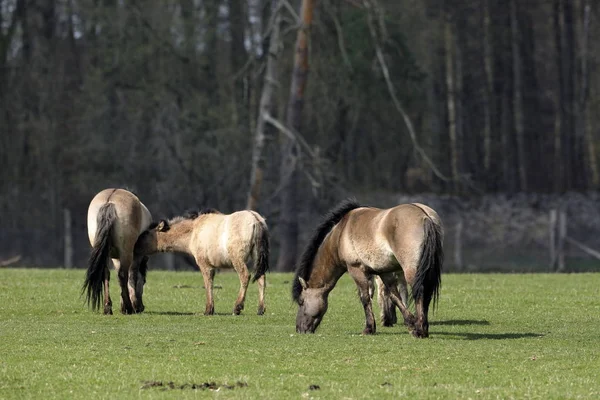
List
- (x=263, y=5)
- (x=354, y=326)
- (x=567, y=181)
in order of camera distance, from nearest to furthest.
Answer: (x=354, y=326) → (x=263, y=5) → (x=567, y=181)

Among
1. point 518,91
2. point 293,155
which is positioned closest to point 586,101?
point 518,91

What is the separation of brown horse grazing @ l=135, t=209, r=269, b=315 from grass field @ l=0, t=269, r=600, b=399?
2.08 ft

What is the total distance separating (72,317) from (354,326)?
4.32 metres

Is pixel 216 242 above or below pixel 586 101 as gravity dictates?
below

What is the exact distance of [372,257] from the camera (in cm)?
1553

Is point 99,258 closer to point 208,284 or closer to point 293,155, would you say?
point 208,284

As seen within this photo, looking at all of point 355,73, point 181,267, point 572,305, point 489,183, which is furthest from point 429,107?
point 572,305

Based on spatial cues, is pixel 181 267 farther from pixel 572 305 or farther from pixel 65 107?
pixel 572 305

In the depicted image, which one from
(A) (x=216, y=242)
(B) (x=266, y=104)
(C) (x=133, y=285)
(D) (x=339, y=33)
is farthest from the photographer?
(B) (x=266, y=104)

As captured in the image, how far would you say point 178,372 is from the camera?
12.4 meters

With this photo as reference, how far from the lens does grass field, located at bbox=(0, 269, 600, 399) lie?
452 inches

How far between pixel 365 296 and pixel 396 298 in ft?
1.59

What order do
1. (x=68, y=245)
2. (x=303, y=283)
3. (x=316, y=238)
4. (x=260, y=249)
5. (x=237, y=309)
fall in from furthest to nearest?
(x=68, y=245) → (x=237, y=309) → (x=260, y=249) → (x=316, y=238) → (x=303, y=283)

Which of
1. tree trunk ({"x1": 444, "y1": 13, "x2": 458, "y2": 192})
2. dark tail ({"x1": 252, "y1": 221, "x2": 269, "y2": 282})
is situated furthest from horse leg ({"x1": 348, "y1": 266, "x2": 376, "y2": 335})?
tree trunk ({"x1": 444, "y1": 13, "x2": 458, "y2": 192})
